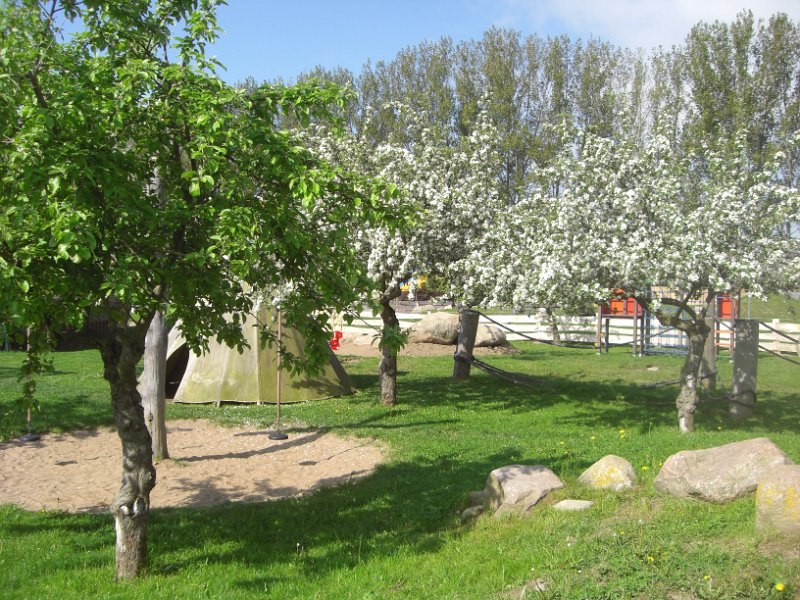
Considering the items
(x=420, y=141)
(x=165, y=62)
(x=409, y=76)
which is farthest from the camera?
(x=409, y=76)

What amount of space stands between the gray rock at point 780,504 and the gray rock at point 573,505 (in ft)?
5.27

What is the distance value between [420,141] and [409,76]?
26.5 metres

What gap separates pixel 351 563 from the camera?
21.9 feet

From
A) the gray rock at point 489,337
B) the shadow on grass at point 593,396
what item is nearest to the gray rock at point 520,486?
the shadow on grass at point 593,396

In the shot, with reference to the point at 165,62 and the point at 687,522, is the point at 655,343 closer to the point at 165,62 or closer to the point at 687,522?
the point at 687,522

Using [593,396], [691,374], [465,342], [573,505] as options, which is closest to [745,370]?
[691,374]

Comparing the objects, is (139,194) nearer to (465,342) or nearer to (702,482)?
(702,482)

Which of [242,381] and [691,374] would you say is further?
[242,381]

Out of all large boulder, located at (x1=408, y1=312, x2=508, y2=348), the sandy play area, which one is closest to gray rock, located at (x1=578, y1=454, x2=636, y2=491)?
the sandy play area

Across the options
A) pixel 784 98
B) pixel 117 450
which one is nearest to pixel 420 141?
pixel 117 450

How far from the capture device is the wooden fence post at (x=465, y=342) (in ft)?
54.2

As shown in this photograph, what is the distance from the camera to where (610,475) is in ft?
24.4

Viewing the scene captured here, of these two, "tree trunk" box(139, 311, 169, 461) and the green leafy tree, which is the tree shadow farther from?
"tree trunk" box(139, 311, 169, 461)

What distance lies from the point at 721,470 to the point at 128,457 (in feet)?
16.3
